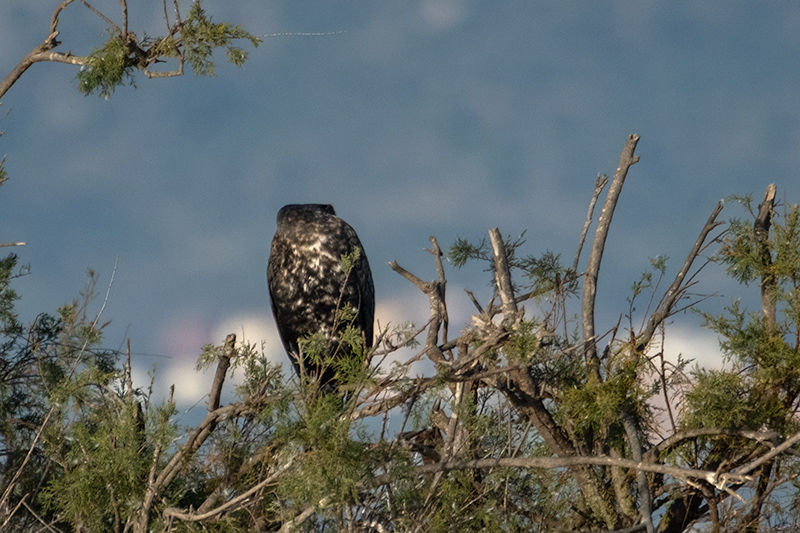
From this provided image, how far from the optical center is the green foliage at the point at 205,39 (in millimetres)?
4777

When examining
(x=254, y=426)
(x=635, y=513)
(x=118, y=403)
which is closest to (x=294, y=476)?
(x=254, y=426)

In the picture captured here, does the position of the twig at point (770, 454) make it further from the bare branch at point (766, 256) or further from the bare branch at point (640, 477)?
the bare branch at point (766, 256)

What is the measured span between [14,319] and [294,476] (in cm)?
362

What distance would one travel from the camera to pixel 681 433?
4.07 m

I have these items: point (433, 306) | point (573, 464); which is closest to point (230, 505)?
point (573, 464)

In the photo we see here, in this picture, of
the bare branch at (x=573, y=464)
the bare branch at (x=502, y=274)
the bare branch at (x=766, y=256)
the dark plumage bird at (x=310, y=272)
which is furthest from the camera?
the dark plumage bird at (x=310, y=272)

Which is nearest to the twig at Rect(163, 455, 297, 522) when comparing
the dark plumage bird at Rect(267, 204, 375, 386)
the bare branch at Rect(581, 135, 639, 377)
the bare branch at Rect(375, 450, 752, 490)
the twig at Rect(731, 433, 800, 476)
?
the bare branch at Rect(375, 450, 752, 490)

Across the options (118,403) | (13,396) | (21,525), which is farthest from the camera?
(13,396)

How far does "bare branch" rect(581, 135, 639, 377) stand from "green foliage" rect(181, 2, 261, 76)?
6.91ft

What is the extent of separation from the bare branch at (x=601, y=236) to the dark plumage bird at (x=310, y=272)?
174 centimetres

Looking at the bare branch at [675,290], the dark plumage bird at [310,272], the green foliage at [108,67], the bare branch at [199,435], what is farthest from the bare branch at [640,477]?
the green foliage at [108,67]

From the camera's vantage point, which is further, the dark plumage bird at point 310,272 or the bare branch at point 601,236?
the dark plumage bird at point 310,272

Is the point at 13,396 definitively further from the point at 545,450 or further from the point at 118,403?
the point at 545,450

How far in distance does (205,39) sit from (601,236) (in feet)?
7.93
